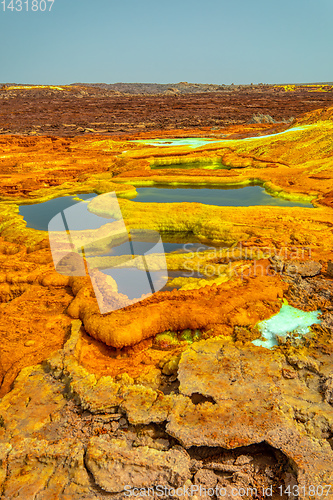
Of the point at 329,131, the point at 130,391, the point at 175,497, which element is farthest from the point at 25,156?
the point at 175,497

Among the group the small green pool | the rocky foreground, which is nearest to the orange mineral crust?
the rocky foreground

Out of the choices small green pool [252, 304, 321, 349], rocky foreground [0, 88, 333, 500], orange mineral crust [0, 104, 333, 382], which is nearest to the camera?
rocky foreground [0, 88, 333, 500]

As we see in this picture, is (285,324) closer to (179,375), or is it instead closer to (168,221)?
(179,375)

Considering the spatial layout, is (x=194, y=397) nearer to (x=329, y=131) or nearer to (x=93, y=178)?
(x=93, y=178)

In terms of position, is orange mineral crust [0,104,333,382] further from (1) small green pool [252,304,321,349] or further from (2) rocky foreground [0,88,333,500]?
(1) small green pool [252,304,321,349]

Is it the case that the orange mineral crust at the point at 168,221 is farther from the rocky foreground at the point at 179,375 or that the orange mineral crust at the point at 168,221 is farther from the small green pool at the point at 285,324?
the small green pool at the point at 285,324

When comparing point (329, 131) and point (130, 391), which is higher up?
point (329, 131)

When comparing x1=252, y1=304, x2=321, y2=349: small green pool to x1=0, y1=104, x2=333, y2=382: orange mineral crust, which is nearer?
x1=252, y1=304, x2=321, y2=349: small green pool

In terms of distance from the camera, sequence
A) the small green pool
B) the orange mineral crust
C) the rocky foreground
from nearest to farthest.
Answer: the rocky foreground
the small green pool
the orange mineral crust

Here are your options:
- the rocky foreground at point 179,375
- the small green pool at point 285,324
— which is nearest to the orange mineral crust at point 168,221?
the rocky foreground at point 179,375
